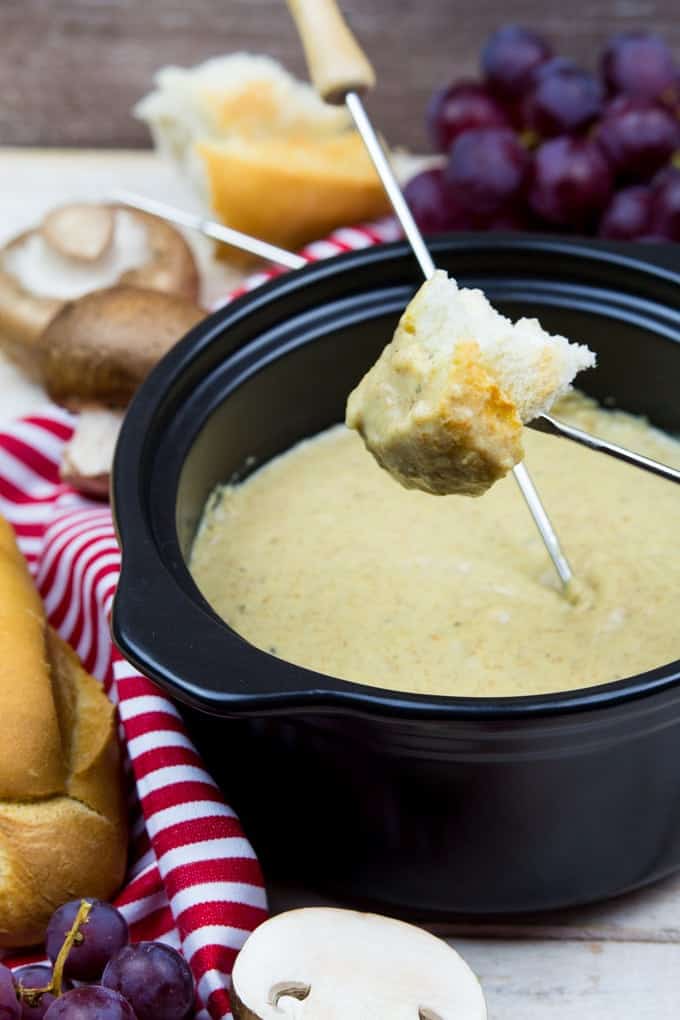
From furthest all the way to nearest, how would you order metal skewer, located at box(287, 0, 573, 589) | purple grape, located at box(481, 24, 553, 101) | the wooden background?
the wooden background → purple grape, located at box(481, 24, 553, 101) → metal skewer, located at box(287, 0, 573, 589)

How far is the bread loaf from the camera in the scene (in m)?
1.32

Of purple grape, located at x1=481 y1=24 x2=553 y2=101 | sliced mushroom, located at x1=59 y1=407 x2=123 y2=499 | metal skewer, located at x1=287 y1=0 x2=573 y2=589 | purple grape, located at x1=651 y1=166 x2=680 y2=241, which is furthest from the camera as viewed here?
purple grape, located at x1=481 y1=24 x2=553 y2=101

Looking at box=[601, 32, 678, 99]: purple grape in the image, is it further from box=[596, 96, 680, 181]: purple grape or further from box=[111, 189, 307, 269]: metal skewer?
box=[111, 189, 307, 269]: metal skewer

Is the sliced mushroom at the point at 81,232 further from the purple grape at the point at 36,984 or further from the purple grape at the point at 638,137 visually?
the purple grape at the point at 36,984

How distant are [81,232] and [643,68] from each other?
2.90 feet

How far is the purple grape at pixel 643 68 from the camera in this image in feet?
6.94

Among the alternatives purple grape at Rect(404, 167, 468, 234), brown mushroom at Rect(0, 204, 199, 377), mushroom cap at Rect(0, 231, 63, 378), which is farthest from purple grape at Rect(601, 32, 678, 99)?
mushroom cap at Rect(0, 231, 63, 378)

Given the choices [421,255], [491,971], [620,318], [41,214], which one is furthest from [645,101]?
[491,971]

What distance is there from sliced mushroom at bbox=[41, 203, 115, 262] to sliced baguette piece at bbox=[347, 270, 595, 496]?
90cm

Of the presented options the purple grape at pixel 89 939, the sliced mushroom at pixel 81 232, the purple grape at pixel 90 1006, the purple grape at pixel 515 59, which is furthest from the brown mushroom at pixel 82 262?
the purple grape at pixel 90 1006

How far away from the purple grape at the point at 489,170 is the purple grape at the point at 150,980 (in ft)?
4.12

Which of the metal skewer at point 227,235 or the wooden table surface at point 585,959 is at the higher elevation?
the metal skewer at point 227,235

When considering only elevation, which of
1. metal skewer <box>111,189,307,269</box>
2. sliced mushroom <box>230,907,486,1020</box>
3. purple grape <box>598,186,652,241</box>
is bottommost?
sliced mushroom <box>230,907,486,1020</box>

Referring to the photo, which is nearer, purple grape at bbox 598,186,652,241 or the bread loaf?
the bread loaf
